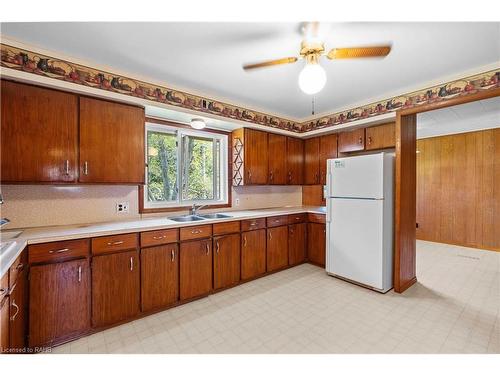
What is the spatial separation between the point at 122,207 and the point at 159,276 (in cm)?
90

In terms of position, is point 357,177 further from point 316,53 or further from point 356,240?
point 316,53

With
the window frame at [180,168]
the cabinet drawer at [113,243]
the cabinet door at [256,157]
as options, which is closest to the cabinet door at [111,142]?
the window frame at [180,168]

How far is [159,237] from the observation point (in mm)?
2303

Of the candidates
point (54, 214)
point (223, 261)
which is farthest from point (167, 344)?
point (54, 214)

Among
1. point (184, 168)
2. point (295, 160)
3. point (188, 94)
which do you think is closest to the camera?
point (188, 94)

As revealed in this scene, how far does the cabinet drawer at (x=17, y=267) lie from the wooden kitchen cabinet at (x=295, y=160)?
3278mm

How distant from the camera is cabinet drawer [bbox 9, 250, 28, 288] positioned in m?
1.42

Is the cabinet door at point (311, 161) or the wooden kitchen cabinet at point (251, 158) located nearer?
the wooden kitchen cabinet at point (251, 158)

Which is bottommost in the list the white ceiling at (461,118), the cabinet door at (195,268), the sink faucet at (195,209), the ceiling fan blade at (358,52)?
the cabinet door at (195,268)

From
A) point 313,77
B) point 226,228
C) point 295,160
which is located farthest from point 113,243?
point 295,160

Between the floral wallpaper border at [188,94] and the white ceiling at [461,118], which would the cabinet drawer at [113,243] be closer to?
the floral wallpaper border at [188,94]

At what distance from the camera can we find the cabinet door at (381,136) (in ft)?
10.3

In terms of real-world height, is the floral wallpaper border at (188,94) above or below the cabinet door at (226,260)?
above
